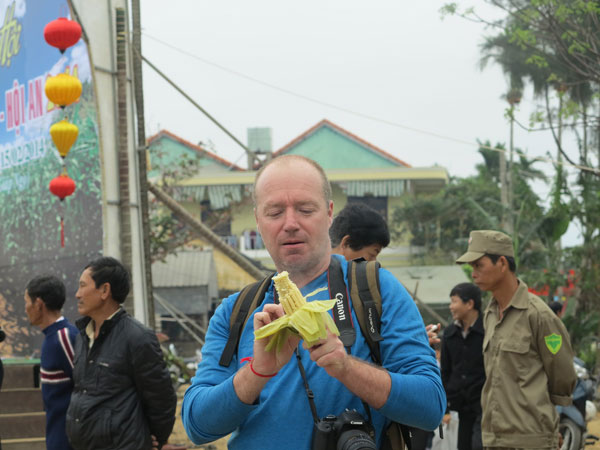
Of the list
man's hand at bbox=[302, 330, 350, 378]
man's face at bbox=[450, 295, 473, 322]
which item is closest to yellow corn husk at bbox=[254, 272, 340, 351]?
man's hand at bbox=[302, 330, 350, 378]

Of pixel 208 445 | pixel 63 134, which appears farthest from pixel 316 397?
pixel 208 445

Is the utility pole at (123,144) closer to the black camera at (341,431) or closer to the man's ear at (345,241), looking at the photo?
the man's ear at (345,241)

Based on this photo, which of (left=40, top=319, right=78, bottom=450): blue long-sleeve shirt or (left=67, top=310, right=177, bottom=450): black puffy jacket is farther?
(left=40, top=319, right=78, bottom=450): blue long-sleeve shirt

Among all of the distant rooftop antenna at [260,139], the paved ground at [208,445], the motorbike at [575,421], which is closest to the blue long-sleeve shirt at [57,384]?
the motorbike at [575,421]

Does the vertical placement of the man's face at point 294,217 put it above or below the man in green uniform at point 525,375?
above

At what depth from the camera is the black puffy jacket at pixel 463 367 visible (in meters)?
6.08

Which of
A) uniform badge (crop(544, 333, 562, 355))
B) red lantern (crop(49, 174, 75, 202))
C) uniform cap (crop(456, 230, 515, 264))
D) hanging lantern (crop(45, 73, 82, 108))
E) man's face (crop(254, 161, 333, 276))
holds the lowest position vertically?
uniform badge (crop(544, 333, 562, 355))

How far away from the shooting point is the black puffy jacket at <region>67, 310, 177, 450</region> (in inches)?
176

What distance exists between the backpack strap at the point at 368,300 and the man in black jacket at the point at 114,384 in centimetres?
257

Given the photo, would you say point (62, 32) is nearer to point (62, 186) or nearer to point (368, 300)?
point (62, 186)

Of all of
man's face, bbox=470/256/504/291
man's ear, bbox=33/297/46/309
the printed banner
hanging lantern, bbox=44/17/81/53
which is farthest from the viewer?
the printed banner

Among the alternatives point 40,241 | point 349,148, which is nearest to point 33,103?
point 40,241

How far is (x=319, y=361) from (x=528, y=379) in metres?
3.44

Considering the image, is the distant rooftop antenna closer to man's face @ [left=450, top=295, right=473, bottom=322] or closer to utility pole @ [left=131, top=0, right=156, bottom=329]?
utility pole @ [left=131, top=0, right=156, bottom=329]
